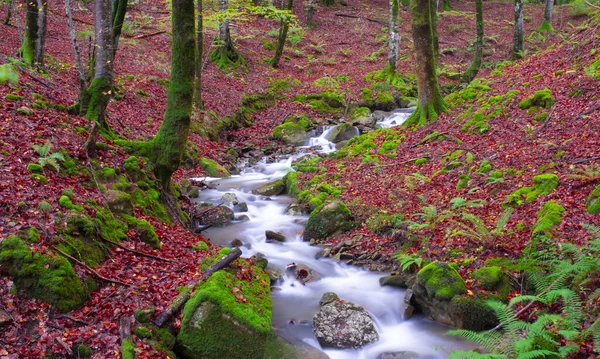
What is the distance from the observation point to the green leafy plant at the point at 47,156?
22.5 feet

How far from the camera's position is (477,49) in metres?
20.8

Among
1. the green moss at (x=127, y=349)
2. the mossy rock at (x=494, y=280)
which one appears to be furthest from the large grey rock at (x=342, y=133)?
the green moss at (x=127, y=349)

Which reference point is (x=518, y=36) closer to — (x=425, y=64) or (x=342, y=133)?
(x=425, y=64)

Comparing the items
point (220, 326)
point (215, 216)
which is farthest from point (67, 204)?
point (215, 216)

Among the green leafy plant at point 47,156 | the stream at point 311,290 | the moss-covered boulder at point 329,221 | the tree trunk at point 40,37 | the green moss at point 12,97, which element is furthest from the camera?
the tree trunk at point 40,37

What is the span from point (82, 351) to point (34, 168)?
3.58m

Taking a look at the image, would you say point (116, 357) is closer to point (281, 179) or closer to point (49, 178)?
point (49, 178)

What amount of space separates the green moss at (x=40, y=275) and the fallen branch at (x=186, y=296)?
0.98 meters

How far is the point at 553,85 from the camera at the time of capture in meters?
11.5

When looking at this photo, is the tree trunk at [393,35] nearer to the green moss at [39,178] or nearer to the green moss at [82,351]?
the green moss at [39,178]

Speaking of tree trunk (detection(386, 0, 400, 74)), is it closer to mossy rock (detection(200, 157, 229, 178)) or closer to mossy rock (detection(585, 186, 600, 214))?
mossy rock (detection(200, 157, 229, 178))

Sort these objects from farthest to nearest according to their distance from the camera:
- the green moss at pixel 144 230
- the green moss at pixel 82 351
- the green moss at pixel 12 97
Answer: the green moss at pixel 12 97, the green moss at pixel 144 230, the green moss at pixel 82 351

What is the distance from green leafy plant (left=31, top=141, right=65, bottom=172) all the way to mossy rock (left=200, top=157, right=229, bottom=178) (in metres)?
6.96

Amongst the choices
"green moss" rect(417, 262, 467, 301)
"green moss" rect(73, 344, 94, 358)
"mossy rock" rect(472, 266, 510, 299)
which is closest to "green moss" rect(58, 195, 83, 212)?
"green moss" rect(73, 344, 94, 358)
